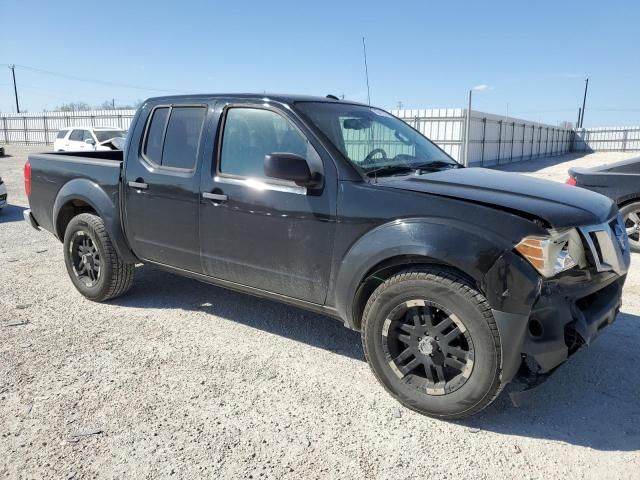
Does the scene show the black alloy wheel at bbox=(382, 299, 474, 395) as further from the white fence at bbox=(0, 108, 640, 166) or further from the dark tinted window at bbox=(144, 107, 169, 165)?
the white fence at bbox=(0, 108, 640, 166)

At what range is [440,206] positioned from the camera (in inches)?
112

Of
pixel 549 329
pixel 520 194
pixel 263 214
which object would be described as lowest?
pixel 549 329

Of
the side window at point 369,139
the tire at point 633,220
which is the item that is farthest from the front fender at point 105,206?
the tire at point 633,220

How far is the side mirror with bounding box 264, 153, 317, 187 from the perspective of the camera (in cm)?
310

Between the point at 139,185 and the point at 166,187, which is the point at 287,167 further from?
the point at 139,185

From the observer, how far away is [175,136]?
4.16 meters

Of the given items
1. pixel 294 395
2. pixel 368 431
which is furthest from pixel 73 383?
pixel 368 431

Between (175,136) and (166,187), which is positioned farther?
(175,136)

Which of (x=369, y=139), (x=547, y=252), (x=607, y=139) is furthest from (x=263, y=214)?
(x=607, y=139)

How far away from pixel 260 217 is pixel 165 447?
61.1 inches

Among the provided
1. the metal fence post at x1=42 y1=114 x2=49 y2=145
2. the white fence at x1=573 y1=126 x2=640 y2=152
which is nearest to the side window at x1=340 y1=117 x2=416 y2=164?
the metal fence post at x1=42 y1=114 x2=49 y2=145

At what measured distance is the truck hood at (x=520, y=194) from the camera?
2.75m

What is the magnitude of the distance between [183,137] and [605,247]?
3.12 m

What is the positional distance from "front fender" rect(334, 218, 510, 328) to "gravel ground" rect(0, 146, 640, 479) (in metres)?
0.70
